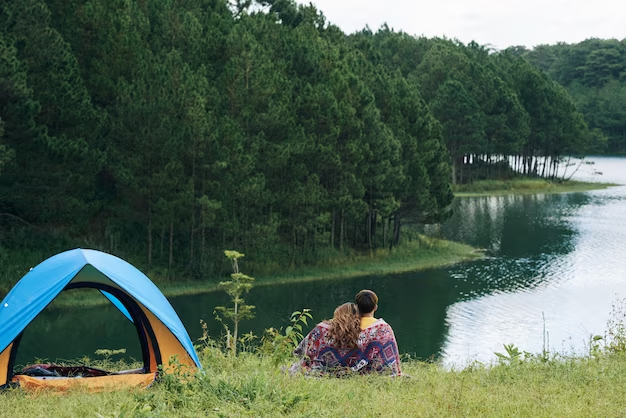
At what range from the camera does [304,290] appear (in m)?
25.8

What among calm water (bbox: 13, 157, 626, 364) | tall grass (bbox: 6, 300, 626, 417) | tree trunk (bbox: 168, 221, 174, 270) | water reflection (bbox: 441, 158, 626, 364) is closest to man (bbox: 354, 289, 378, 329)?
tall grass (bbox: 6, 300, 626, 417)

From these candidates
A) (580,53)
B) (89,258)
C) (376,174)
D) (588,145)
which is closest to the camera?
(89,258)

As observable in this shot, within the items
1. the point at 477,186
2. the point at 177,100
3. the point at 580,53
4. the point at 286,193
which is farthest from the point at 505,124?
the point at 580,53

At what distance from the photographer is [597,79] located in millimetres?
105938

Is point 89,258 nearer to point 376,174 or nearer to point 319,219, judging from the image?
point 319,219

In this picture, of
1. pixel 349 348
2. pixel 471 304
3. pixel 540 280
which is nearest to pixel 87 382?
pixel 349 348

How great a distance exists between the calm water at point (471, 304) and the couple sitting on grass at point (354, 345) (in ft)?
20.5

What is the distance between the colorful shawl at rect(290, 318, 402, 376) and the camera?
7590mm

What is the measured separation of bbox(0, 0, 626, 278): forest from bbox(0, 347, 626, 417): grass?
14936 mm

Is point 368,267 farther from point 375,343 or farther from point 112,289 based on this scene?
point 375,343

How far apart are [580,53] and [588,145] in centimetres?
4461

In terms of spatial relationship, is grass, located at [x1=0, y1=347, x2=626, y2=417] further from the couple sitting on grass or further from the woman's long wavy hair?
the woman's long wavy hair

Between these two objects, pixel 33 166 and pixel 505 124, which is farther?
pixel 505 124

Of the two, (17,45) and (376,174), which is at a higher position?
(17,45)
